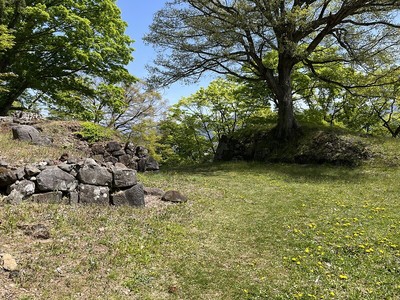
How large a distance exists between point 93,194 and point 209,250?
2.78m

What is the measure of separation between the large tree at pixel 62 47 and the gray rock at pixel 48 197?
11850 mm

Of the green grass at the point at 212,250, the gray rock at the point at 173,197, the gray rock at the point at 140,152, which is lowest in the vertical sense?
the green grass at the point at 212,250

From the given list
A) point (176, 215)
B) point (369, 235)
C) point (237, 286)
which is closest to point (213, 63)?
point (176, 215)

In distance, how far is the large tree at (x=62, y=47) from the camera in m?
15.9

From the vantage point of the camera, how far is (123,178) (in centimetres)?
695

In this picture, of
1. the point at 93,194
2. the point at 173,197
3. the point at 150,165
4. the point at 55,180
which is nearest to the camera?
the point at 55,180

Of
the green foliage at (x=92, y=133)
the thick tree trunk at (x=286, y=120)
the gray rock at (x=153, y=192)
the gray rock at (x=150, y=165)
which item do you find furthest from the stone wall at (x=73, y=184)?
the thick tree trunk at (x=286, y=120)

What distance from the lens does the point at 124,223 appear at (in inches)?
223

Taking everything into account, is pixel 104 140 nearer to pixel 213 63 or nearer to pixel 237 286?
pixel 213 63

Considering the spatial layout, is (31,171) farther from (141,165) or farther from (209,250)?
(141,165)

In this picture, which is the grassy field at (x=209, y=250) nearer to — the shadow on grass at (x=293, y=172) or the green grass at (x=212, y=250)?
the green grass at (x=212, y=250)

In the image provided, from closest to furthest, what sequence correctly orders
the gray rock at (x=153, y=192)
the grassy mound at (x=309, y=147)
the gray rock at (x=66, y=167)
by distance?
the gray rock at (x=66, y=167), the gray rock at (x=153, y=192), the grassy mound at (x=309, y=147)


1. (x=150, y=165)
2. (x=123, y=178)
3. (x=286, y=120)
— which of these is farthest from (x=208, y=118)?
(x=123, y=178)

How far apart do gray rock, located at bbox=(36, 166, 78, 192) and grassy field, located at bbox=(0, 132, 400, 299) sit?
1.68 feet
